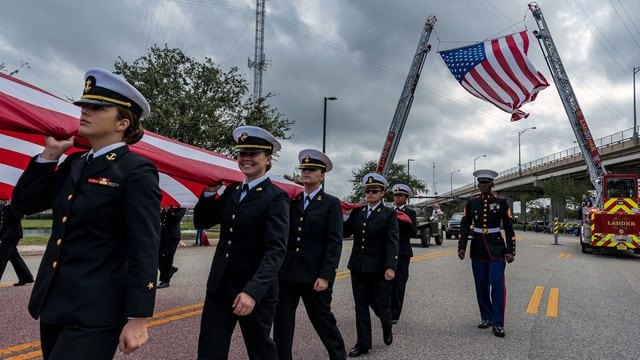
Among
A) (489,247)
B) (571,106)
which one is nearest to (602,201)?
(571,106)

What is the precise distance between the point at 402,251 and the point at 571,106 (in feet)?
60.7

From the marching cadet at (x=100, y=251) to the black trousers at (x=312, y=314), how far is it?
5.60ft

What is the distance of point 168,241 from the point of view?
7832mm

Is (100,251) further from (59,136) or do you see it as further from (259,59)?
(259,59)

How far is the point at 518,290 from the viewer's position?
28.2 ft

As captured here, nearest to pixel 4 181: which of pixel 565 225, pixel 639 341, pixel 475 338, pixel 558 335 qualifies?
pixel 475 338

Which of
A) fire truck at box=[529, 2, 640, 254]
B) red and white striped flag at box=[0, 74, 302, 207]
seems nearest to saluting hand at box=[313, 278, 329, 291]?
red and white striped flag at box=[0, 74, 302, 207]

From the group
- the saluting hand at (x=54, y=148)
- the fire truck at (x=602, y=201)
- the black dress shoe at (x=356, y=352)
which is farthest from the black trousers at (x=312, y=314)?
the fire truck at (x=602, y=201)

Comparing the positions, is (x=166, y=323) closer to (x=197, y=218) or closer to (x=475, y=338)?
(x=197, y=218)

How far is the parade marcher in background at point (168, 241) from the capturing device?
7.69 metres

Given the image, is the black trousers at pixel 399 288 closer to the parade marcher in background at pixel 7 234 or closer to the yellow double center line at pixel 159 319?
the yellow double center line at pixel 159 319

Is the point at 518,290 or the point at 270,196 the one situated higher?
the point at 270,196

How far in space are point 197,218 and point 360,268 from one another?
2.06 metres

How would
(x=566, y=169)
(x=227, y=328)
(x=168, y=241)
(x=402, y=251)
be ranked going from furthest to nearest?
(x=566, y=169) < (x=168, y=241) < (x=402, y=251) < (x=227, y=328)
